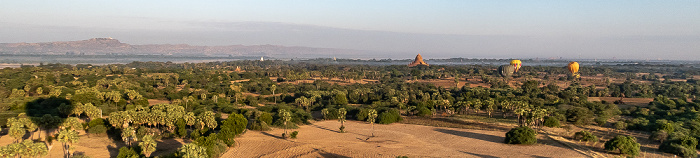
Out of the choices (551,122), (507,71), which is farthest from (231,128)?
(507,71)

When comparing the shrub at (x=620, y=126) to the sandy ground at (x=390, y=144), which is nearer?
the sandy ground at (x=390, y=144)

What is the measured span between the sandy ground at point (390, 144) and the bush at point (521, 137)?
2.05 feet

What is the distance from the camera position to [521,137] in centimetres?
3519

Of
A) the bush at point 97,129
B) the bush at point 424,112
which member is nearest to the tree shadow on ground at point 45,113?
the bush at point 97,129

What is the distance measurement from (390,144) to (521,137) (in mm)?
11158

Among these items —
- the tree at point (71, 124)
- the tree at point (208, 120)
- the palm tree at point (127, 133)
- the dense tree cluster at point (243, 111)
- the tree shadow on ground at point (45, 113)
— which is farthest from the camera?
the tree at point (208, 120)

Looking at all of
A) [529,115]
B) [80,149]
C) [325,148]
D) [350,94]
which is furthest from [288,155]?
[350,94]

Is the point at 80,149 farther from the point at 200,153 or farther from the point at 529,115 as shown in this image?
the point at 529,115

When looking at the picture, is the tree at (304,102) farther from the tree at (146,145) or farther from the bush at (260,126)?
the tree at (146,145)

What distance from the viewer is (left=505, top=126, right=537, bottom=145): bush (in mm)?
35188

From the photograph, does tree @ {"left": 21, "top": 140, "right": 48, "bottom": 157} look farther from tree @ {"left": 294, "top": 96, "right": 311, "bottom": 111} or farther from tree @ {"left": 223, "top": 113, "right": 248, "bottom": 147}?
tree @ {"left": 294, "top": 96, "right": 311, "bottom": 111}

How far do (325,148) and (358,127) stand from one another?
40.6 feet

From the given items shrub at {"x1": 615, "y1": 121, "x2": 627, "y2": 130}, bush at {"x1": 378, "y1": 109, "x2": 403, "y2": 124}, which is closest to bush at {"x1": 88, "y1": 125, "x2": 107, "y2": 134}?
bush at {"x1": 378, "y1": 109, "x2": 403, "y2": 124}

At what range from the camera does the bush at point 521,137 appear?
115 feet
